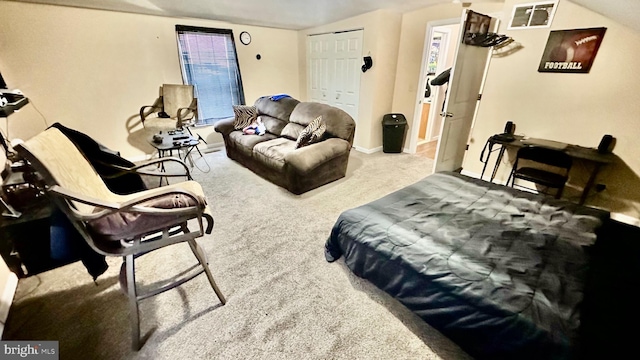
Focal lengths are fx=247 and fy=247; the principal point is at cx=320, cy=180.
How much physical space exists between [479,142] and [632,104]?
128 cm

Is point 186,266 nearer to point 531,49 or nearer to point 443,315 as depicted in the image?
point 443,315

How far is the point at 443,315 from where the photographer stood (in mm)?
1275

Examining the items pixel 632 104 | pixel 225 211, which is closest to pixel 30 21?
pixel 225 211

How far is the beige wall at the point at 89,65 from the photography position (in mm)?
3145

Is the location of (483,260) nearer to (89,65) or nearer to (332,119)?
(332,119)

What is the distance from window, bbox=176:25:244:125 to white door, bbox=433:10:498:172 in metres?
3.75

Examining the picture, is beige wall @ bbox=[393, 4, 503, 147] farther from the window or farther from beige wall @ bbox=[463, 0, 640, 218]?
the window

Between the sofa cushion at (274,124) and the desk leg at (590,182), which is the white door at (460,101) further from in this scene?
the sofa cushion at (274,124)

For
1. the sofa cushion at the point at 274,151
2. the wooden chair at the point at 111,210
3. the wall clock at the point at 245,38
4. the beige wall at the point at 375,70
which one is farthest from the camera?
the wall clock at the point at 245,38

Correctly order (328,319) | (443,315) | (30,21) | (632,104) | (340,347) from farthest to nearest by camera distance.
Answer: (30,21)
(632,104)
(328,319)
(340,347)
(443,315)

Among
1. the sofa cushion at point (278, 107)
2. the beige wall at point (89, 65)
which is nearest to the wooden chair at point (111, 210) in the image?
the sofa cushion at point (278, 107)

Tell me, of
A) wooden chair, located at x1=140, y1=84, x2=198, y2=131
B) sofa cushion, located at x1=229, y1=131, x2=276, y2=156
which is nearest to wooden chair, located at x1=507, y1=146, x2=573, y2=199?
sofa cushion, located at x1=229, y1=131, x2=276, y2=156

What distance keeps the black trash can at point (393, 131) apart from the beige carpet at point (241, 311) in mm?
2629

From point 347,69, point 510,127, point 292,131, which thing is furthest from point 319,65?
point 510,127
